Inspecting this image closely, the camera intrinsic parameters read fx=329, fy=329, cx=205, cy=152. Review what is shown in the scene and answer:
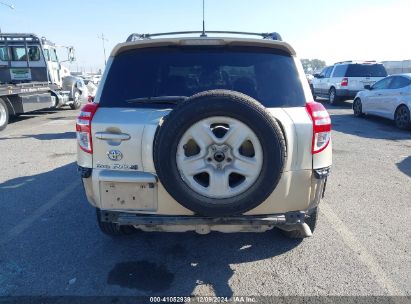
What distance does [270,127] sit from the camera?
2.39 metres

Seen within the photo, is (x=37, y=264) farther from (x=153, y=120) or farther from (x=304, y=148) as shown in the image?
(x=304, y=148)

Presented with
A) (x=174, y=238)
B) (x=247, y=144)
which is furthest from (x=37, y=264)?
(x=247, y=144)

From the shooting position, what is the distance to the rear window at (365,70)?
49.1ft

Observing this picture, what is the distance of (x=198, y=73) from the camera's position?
115 inches

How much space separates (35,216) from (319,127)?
3.56 m

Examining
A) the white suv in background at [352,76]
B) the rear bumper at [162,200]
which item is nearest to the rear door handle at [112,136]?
the rear bumper at [162,200]

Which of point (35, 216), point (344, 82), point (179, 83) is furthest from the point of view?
point (344, 82)

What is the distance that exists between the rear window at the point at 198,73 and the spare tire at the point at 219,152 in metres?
0.45

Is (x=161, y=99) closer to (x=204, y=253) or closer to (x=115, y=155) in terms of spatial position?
(x=115, y=155)

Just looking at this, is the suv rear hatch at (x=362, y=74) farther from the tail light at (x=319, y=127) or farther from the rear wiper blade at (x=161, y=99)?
the rear wiper blade at (x=161, y=99)

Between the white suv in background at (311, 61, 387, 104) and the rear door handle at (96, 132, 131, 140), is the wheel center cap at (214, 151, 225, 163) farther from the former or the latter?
the white suv in background at (311, 61, 387, 104)

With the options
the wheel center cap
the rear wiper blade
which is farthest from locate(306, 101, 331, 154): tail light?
the rear wiper blade

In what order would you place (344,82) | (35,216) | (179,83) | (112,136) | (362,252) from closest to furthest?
(112,136) < (179,83) < (362,252) < (35,216) < (344,82)

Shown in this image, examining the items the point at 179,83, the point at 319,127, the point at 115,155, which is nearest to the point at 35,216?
the point at 115,155
